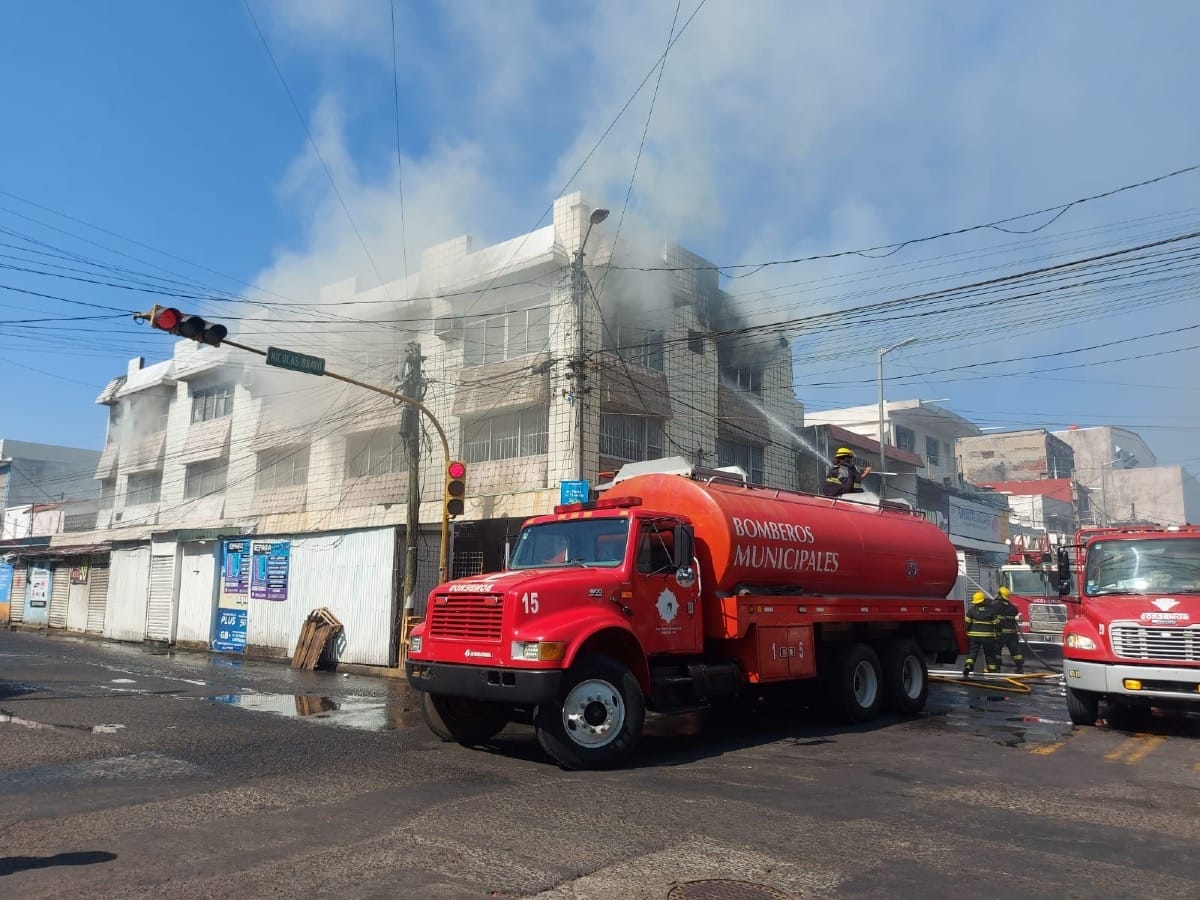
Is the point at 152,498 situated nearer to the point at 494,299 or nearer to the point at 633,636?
the point at 494,299

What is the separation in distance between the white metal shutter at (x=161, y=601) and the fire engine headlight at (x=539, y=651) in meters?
21.0

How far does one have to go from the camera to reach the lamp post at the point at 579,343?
19266mm

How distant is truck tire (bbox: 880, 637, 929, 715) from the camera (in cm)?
1152

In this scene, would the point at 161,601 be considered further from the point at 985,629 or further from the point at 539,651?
the point at 985,629

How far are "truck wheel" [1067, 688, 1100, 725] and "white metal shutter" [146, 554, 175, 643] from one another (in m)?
23.0

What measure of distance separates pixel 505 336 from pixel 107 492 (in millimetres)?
25971

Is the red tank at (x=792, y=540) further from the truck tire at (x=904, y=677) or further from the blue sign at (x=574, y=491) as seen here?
the blue sign at (x=574, y=491)

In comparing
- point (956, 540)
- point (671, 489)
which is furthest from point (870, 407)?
point (671, 489)

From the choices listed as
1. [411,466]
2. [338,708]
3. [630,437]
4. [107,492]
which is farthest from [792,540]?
[107,492]

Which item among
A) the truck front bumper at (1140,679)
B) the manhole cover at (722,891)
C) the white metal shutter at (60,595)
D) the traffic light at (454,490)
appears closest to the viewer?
the manhole cover at (722,891)

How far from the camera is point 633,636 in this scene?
26.3 feet

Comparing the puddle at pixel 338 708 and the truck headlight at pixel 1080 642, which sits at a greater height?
the truck headlight at pixel 1080 642

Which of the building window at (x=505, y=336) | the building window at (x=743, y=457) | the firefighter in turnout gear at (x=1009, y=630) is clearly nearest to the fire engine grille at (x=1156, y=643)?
the firefighter in turnout gear at (x=1009, y=630)

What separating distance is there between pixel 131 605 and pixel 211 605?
18.6 ft
